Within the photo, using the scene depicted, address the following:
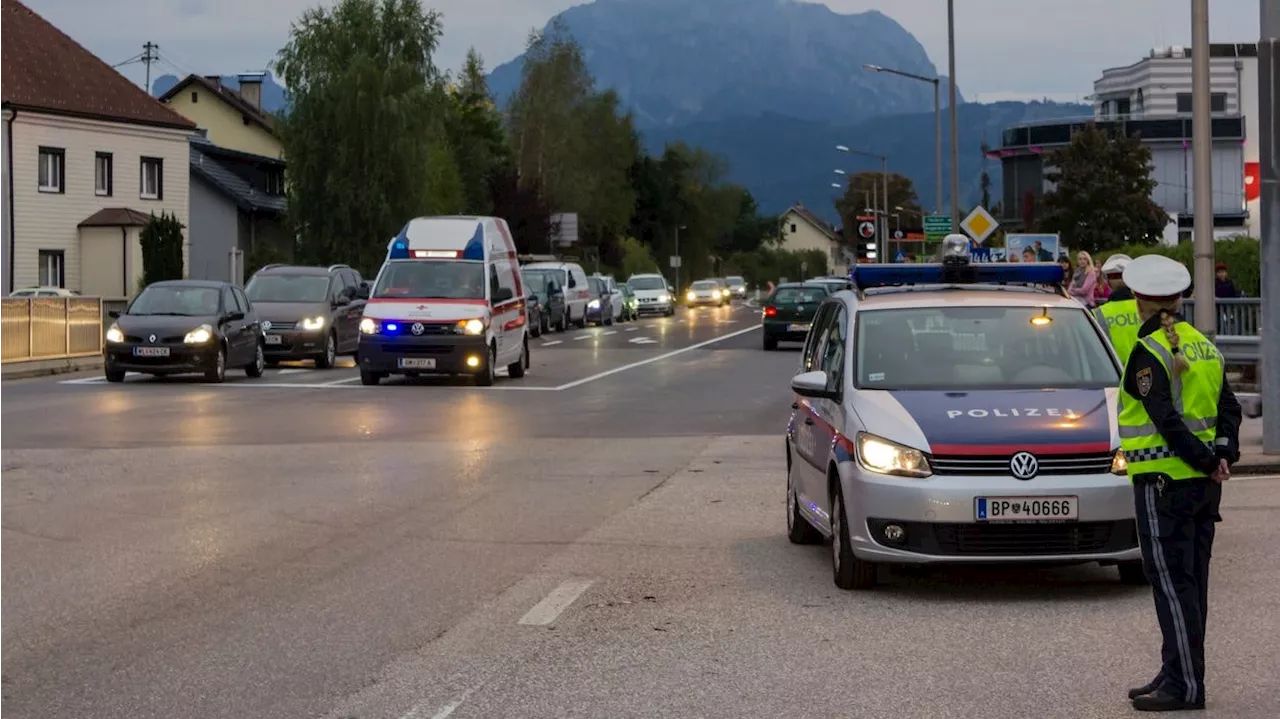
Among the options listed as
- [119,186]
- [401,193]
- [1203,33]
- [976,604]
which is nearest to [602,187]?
[401,193]

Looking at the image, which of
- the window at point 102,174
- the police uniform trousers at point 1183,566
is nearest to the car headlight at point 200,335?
the police uniform trousers at point 1183,566

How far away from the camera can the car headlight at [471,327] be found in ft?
90.4

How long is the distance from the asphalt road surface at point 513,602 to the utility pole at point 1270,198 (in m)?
1.18

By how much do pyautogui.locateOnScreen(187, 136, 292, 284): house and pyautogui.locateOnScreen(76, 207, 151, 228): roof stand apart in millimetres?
4260

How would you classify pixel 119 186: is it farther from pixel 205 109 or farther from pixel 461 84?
pixel 461 84

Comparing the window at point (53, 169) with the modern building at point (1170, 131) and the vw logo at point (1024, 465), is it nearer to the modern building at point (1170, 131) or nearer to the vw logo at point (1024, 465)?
the vw logo at point (1024, 465)

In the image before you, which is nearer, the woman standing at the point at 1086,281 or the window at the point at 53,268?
the woman standing at the point at 1086,281

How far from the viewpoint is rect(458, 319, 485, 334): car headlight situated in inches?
1085

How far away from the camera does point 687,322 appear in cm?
6719

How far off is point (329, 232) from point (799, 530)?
201 ft

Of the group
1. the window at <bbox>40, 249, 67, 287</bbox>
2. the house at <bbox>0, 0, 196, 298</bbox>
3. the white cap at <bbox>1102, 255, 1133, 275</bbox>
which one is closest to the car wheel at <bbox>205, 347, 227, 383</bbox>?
the white cap at <bbox>1102, 255, 1133, 275</bbox>

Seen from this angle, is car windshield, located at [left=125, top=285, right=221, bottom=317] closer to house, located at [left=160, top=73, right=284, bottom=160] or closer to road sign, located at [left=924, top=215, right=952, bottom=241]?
road sign, located at [left=924, top=215, right=952, bottom=241]

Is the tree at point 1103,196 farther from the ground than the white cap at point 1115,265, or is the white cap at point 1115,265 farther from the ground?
the tree at point 1103,196

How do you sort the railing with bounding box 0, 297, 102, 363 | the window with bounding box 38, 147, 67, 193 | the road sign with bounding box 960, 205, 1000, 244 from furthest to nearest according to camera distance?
the window with bounding box 38, 147, 67, 193 → the road sign with bounding box 960, 205, 1000, 244 → the railing with bounding box 0, 297, 102, 363
